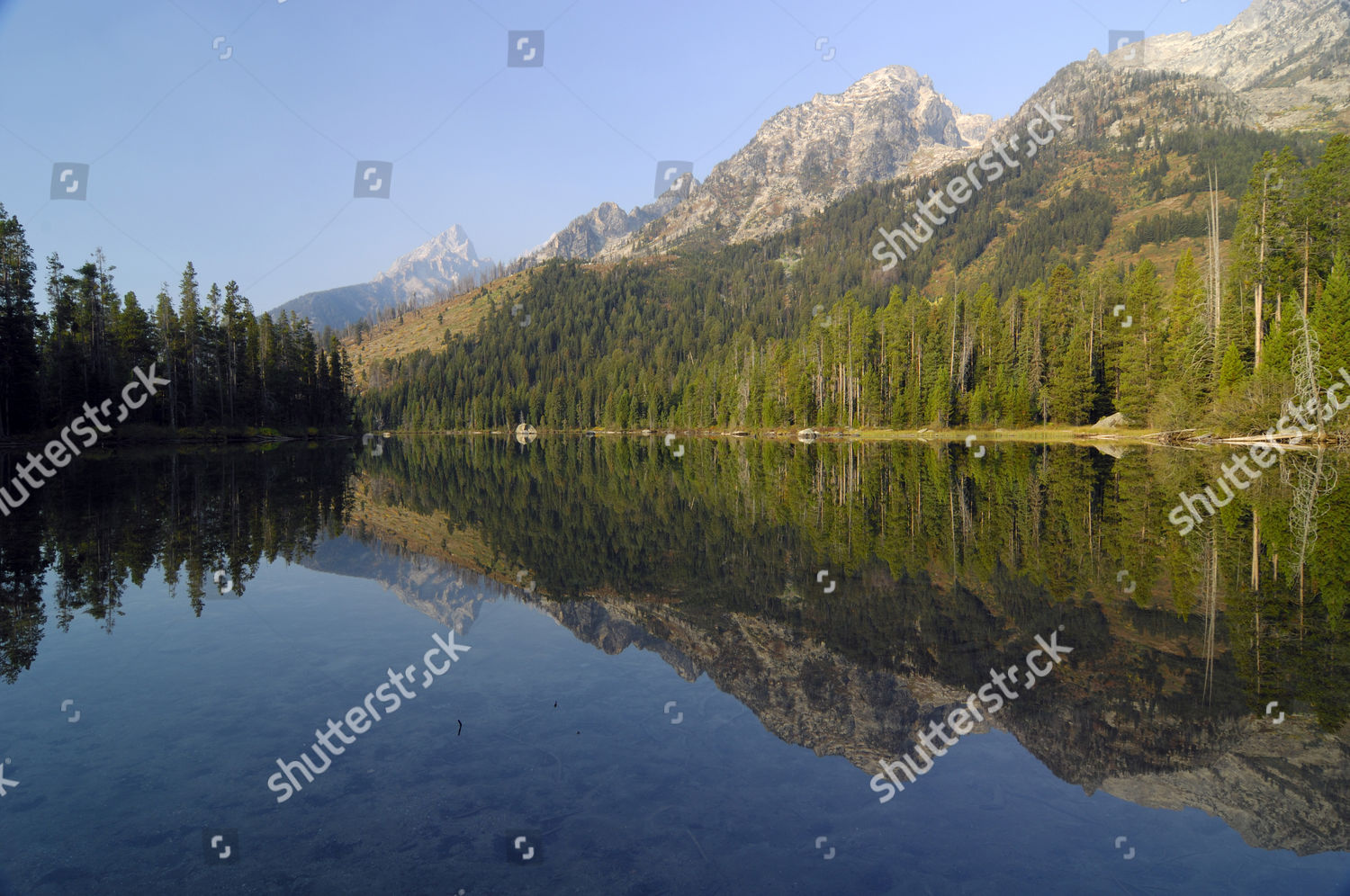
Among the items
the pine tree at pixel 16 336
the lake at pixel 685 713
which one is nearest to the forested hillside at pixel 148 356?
the pine tree at pixel 16 336

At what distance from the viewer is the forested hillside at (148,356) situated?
50.6 m

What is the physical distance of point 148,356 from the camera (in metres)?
70.4

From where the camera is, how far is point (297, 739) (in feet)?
21.5

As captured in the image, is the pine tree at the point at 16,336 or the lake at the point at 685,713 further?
the pine tree at the point at 16,336

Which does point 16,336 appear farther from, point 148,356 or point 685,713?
point 685,713

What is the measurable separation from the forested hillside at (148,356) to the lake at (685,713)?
4978cm

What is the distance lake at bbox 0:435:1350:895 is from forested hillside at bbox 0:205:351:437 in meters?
49.8

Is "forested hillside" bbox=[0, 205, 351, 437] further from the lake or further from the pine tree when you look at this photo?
the lake

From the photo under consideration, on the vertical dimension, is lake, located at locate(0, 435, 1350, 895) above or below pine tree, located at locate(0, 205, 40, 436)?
below

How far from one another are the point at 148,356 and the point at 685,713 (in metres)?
84.5

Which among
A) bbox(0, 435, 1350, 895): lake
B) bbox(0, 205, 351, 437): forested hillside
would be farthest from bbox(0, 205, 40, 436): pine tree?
bbox(0, 435, 1350, 895): lake

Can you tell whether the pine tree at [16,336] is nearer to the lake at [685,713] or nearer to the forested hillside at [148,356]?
the forested hillside at [148,356]

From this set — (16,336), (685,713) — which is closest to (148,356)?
(16,336)

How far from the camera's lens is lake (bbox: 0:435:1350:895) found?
15.5 feet
